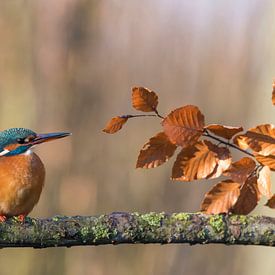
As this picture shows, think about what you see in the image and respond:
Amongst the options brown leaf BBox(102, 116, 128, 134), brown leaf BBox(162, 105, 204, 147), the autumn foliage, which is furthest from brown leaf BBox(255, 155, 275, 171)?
brown leaf BBox(102, 116, 128, 134)

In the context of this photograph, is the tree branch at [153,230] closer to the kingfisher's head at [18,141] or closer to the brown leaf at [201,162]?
the brown leaf at [201,162]

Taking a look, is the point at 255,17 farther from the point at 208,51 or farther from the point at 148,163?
the point at 148,163

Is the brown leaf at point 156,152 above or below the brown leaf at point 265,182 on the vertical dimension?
above

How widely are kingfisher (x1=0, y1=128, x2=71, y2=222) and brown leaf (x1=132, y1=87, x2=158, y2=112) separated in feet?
1.32

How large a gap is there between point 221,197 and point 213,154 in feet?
0.30

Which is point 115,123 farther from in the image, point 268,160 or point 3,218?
point 3,218

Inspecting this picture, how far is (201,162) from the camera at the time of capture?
1.48 metres

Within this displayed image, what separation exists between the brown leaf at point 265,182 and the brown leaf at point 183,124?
5.3 inches

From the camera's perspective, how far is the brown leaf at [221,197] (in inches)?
59.0

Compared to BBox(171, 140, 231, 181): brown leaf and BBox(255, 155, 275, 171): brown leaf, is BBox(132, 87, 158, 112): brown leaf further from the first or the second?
BBox(255, 155, 275, 171): brown leaf

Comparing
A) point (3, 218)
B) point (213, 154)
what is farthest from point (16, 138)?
point (213, 154)

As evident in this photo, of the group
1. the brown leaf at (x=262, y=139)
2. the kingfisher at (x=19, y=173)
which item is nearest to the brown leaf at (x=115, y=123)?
the brown leaf at (x=262, y=139)

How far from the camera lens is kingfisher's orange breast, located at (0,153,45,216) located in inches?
72.6

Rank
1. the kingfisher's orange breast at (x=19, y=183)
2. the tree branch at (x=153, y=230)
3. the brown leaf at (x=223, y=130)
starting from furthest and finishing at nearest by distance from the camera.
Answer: the kingfisher's orange breast at (x=19, y=183) → the tree branch at (x=153, y=230) → the brown leaf at (x=223, y=130)
